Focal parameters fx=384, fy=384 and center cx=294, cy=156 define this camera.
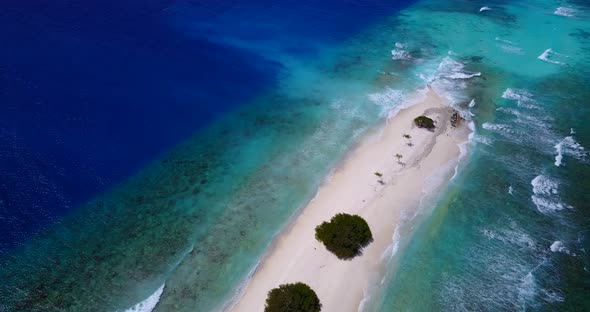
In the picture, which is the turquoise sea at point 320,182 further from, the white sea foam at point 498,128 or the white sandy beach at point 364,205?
the white sandy beach at point 364,205

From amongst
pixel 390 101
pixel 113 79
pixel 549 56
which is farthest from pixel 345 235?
pixel 549 56

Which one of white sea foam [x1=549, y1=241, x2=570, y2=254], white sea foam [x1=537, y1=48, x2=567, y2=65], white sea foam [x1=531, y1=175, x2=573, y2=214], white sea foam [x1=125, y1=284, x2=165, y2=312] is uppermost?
white sea foam [x1=125, y1=284, x2=165, y2=312]

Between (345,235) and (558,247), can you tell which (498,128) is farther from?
(345,235)

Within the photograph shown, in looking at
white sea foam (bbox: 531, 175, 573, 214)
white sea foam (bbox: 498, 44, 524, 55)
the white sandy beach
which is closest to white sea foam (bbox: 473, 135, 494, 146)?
the white sandy beach

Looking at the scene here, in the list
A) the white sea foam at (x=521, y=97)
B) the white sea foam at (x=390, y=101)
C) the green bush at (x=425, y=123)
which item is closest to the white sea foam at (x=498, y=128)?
the green bush at (x=425, y=123)

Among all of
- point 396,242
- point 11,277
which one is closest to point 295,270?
point 396,242

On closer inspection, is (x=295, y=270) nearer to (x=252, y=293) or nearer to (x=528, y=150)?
(x=252, y=293)

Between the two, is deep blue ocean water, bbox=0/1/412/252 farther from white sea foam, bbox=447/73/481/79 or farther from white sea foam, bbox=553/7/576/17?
white sea foam, bbox=553/7/576/17
